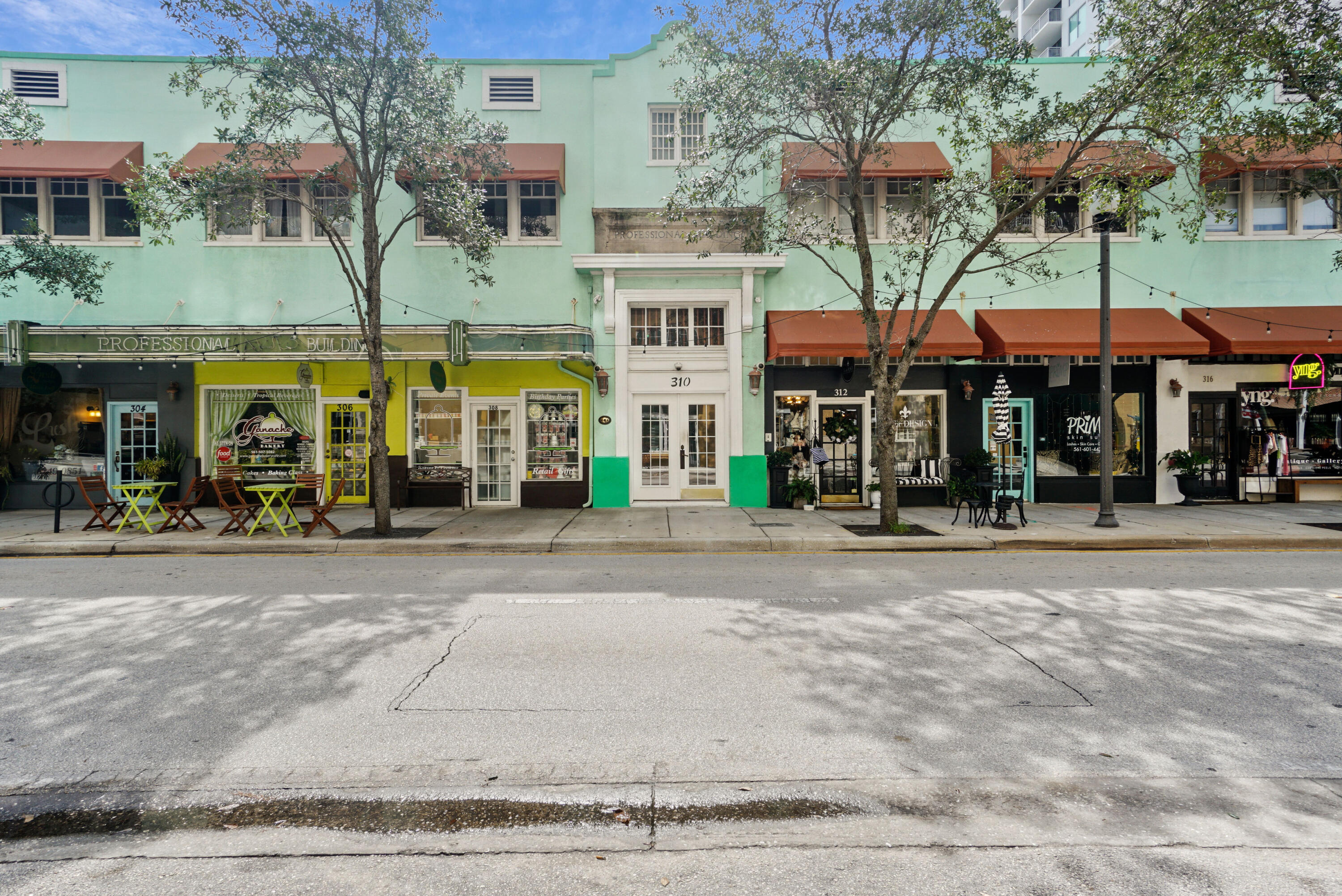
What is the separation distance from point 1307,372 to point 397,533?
19.2 meters

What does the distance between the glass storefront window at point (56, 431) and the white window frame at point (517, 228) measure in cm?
824

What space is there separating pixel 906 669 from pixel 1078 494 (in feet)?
43.8

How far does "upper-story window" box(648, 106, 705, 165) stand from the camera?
15.6m

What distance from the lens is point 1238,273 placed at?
1558cm

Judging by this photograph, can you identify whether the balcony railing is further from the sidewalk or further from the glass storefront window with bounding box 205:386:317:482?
the glass storefront window with bounding box 205:386:317:482

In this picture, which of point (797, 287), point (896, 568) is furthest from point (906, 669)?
point (797, 287)

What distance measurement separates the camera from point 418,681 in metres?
4.88

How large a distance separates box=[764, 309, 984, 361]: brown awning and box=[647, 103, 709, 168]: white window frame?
162 inches

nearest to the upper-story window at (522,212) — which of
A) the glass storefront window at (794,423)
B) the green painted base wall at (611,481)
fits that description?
the green painted base wall at (611,481)

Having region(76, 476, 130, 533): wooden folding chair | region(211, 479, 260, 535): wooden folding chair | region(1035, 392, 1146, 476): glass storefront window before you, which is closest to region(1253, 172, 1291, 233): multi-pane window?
region(1035, 392, 1146, 476): glass storefront window

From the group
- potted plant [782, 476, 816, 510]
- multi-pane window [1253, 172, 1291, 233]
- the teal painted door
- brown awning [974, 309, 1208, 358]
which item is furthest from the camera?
the teal painted door

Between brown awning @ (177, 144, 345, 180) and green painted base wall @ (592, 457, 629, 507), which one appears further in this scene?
green painted base wall @ (592, 457, 629, 507)

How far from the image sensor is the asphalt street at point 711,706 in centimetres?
288

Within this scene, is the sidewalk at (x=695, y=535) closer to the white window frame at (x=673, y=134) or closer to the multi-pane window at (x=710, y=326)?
the multi-pane window at (x=710, y=326)
